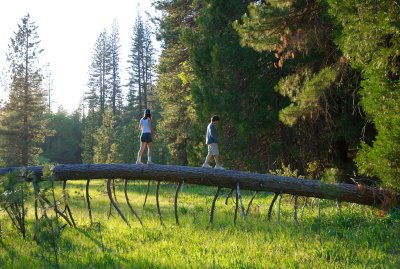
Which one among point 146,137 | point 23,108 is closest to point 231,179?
point 146,137

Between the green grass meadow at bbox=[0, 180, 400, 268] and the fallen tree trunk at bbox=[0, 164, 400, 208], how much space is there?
1.72 feet

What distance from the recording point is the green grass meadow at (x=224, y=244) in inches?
238

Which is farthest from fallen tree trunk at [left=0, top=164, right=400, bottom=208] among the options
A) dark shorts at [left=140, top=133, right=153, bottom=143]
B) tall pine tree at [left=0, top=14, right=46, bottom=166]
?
tall pine tree at [left=0, top=14, right=46, bottom=166]

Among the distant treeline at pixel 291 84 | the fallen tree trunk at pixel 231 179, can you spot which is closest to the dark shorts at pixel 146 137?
the fallen tree trunk at pixel 231 179

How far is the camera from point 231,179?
30.6ft

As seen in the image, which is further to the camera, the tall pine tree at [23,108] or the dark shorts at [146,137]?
the tall pine tree at [23,108]

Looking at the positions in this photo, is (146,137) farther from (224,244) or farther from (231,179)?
(224,244)

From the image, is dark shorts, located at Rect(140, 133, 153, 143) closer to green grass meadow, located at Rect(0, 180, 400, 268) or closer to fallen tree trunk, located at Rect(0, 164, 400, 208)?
fallen tree trunk, located at Rect(0, 164, 400, 208)

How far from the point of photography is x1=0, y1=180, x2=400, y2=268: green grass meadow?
605 centimetres

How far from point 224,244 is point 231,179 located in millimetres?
2363

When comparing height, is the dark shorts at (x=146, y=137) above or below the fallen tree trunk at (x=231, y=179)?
above

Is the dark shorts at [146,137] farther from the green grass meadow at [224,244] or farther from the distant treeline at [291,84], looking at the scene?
the distant treeline at [291,84]

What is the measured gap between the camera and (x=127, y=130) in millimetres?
→ 40219

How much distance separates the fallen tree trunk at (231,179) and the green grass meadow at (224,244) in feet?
1.72
